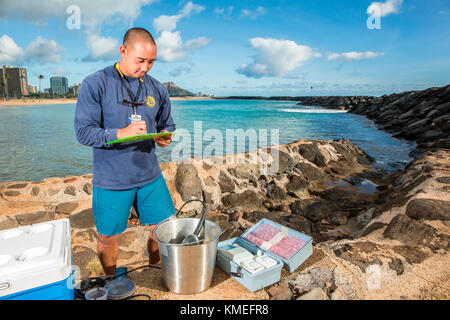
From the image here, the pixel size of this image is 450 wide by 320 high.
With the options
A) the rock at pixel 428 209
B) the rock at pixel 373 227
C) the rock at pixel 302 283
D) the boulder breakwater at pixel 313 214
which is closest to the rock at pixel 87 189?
the boulder breakwater at pixel 313 214

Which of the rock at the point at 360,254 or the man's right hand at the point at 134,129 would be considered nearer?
the man's right hand at the point at 134,129

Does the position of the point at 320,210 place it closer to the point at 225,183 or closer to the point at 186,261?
the point at 225,183

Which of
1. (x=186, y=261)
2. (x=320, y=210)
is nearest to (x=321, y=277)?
(x=186, y=261)

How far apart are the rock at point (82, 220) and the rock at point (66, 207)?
132mm

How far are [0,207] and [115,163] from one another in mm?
3695

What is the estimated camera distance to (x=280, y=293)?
243 centimetres

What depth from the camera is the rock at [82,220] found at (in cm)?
488

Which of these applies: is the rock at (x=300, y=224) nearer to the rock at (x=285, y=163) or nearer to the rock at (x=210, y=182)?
the rock at (x=210, y=182)

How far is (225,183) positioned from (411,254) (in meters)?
4.08

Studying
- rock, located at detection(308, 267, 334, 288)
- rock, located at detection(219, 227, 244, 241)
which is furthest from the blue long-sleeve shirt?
rock, located at detection(219, 227, 244, 241)
